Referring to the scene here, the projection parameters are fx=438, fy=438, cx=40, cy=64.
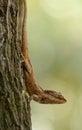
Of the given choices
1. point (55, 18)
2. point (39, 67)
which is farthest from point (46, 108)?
point (55, 18)

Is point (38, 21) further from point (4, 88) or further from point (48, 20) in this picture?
point (4, 88)

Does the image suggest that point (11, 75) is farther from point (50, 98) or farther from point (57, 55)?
point (57, 55)

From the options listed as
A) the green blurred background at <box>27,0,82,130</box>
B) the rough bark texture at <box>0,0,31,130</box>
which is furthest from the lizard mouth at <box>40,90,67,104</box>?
the green blurred background at <box>27,0,82,130</box>

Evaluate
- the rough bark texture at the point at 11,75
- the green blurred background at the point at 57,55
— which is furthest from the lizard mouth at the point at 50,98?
the green blurred background at the point at 57,55

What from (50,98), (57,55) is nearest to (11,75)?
(50,98)

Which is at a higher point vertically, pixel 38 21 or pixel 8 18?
pixel 38 21

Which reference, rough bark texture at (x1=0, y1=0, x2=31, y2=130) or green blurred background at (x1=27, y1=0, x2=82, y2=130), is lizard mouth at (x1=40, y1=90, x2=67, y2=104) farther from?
green blurred background at (x1=27, y1=0, x2=82, y2=130)

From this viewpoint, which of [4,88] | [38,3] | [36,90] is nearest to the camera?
[4,88]
